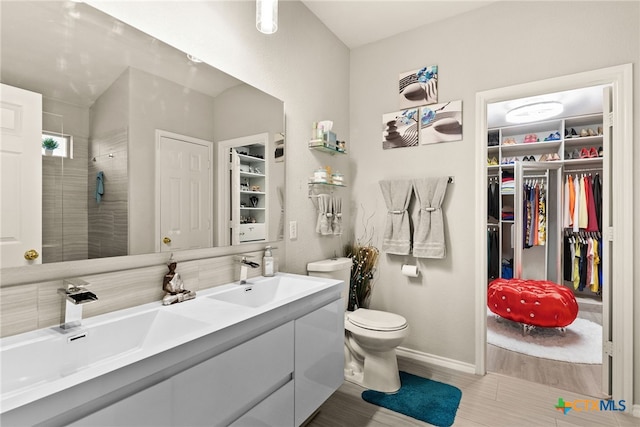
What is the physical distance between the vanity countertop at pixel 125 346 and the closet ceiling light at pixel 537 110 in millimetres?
3709

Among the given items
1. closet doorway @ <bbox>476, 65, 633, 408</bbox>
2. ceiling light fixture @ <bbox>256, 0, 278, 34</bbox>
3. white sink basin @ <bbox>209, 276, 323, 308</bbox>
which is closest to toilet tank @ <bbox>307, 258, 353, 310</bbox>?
white sink basin @ <bbox>209, 276, 323, 308</bbox>

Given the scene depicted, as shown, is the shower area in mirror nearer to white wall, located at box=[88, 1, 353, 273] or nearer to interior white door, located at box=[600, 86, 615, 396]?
white wall, located at box=[88, 1, 353, 273]

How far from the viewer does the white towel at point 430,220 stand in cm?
251

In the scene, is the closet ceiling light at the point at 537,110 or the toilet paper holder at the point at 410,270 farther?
the closet ceiling light at the point at 537,110

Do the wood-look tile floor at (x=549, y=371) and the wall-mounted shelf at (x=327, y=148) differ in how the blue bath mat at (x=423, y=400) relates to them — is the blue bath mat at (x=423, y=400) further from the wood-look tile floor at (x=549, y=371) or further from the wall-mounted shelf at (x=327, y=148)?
the wall-mounted shelf at (x=327, y=148)

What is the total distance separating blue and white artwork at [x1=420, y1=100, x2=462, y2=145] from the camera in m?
2.50

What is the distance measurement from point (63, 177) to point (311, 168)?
1576 mm

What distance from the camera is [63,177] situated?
1110 mm

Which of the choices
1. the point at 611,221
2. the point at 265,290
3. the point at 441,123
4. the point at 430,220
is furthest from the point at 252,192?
the point at 611,221

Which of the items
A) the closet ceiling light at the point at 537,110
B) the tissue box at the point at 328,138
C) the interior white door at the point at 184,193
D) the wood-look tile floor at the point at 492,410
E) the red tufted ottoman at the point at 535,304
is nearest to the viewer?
the interior white door at the point at 184,193

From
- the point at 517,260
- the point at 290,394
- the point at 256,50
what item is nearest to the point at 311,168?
the point at 256,50

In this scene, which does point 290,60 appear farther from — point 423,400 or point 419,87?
point 423,400

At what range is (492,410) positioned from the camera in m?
1.99

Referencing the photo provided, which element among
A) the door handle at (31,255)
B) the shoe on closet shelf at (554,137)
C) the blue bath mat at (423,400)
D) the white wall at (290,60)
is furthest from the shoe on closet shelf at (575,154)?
the door handle at (31,255)
